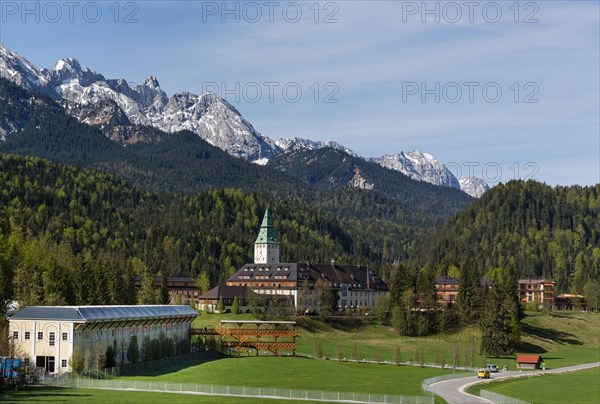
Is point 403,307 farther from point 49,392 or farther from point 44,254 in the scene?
point 49,392

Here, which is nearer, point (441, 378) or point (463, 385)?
point (463, 385)

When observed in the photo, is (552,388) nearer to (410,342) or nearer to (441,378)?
(441,378)

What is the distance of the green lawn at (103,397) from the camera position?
87250mm

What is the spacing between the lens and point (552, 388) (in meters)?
120

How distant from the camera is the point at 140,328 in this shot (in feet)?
418

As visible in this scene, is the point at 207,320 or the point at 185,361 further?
the point at 207,320

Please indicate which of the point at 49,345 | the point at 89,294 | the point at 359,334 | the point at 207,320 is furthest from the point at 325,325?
the point at 49,345

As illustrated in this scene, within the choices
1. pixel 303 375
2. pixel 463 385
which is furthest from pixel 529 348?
pixel 303 375

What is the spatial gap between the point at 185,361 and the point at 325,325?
192 feet

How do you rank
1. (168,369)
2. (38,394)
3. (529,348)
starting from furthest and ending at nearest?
(529,348), (168,369), (38,394)

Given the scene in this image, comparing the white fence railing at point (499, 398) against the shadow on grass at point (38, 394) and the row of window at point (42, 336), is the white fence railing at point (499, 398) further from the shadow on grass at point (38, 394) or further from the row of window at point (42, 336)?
the row of window at point (42, 336)

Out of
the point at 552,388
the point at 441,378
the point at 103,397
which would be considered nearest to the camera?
the point at 103,397

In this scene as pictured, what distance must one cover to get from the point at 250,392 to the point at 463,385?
101ft

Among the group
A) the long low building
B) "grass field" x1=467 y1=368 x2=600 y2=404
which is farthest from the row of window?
"grass field" x1=467 y1=368 x2=600 y2=404
